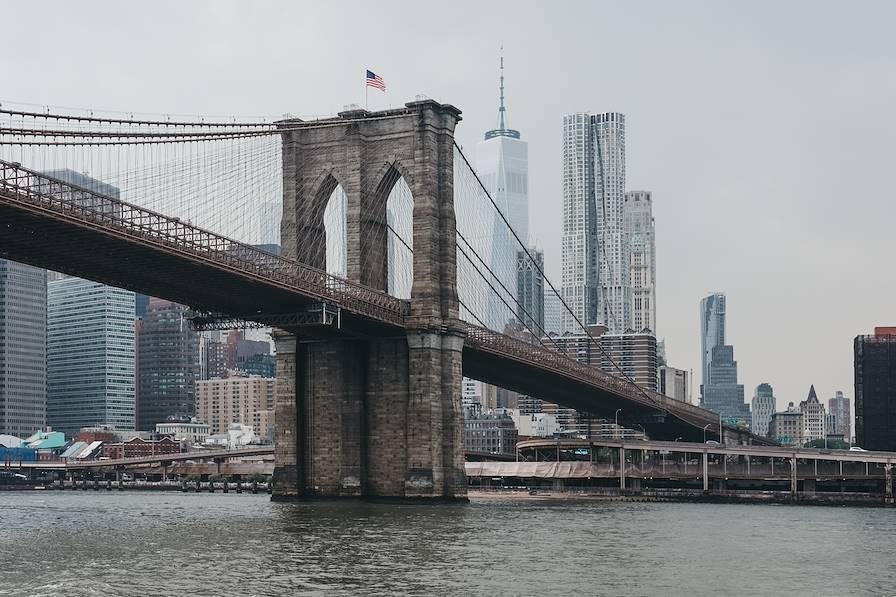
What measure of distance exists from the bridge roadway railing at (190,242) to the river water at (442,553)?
12815 mm

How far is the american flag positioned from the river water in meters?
27.8

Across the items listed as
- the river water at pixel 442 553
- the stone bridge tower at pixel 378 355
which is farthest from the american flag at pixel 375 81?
the river water at pixel 442 553

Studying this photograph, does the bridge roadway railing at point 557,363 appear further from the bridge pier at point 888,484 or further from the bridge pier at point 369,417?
the bridge pier at point 888,484

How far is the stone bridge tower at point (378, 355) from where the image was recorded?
310 ft

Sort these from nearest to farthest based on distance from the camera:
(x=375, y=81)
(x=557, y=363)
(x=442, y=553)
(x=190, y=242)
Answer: (x=442, y=553) → (x=190, y=242) → (x=375, y=81) → (x=557, y=363)

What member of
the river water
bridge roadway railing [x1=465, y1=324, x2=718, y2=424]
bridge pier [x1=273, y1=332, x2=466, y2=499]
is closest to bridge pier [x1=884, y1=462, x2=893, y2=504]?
the river water

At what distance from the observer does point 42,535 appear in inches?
2734

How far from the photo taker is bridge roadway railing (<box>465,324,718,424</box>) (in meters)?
107

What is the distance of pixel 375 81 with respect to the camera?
96562mm

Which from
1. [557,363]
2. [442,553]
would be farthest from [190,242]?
[557,363]

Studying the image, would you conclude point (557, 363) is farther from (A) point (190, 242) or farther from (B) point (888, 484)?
(A) point (190, 242)

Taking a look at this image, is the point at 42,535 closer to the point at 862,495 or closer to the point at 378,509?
the point at 378,509

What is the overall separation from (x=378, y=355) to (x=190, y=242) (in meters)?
26.8

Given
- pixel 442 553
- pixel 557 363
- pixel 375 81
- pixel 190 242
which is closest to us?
pixel 442 553
